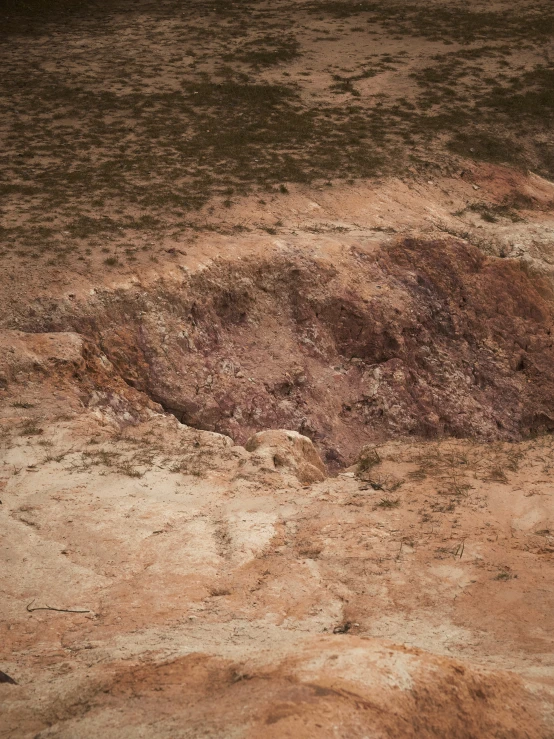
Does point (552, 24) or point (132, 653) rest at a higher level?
point (552, 24)

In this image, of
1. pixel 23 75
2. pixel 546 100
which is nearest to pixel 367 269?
pixel 546 100

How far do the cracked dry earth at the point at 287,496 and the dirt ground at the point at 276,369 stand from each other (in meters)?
0.04

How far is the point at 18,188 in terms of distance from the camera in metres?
17.3

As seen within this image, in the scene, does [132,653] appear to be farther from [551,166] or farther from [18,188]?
[551,166]

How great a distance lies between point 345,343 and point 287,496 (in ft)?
21.8

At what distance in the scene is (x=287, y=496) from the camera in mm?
9492

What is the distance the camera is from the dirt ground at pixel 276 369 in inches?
212

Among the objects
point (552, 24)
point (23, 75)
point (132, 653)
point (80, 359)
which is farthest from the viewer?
point (552, 24)

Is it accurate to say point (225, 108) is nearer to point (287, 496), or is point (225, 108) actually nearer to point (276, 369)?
point (276, 369)

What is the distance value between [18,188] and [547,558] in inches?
536

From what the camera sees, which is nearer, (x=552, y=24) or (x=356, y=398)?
(x=356, y=398)

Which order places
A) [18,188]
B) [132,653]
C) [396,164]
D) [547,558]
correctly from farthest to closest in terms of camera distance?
[396,164] < [18,188] < [547,558] < [132,653]

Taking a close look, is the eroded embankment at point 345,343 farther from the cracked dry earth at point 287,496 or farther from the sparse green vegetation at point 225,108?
the sparse green vegetation at point 225,108

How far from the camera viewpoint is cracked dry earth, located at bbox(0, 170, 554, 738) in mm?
5016
